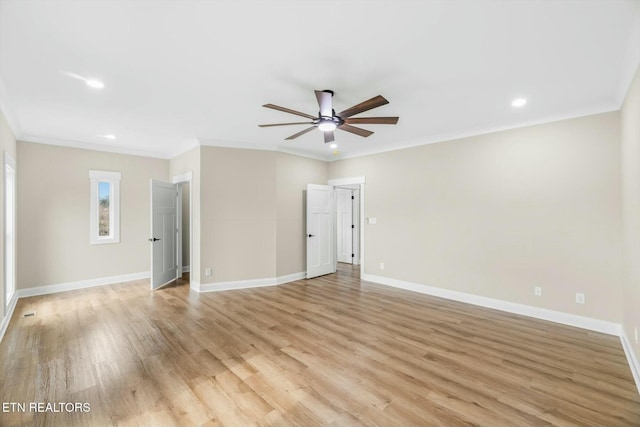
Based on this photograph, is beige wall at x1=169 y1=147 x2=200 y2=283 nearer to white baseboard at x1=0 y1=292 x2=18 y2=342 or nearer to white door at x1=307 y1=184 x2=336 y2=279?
white door at x1=307 y1=184 x2=336 y2=279

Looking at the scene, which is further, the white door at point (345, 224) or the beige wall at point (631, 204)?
the white door at point (345, 224)

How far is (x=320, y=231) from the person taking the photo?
630 centimetres

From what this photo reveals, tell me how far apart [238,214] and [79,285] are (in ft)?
10.8

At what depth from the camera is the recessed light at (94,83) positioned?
284 cm

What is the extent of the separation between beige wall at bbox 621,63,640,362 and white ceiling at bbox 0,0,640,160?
0.30 m

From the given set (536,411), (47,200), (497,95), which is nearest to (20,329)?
(47,200)

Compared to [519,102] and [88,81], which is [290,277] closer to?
[88,81]

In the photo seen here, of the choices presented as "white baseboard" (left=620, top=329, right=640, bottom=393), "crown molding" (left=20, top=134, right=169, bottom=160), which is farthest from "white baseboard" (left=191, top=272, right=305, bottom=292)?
"white baseboard" (left=620, top=329, right=640, bottom=393)

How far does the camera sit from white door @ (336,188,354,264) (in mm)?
8133

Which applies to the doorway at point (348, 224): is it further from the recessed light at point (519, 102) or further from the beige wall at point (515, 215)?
the recessed light at point (519, 102)

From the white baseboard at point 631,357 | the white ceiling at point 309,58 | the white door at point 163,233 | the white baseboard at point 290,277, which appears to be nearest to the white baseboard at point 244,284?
the white baseboard at point 290,277

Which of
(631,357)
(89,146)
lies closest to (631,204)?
(631,357)

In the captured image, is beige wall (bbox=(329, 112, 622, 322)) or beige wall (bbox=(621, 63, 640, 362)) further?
beige wall (bbox=(329, 112, 622, 322))

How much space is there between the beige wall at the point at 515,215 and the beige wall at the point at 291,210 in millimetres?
1694
